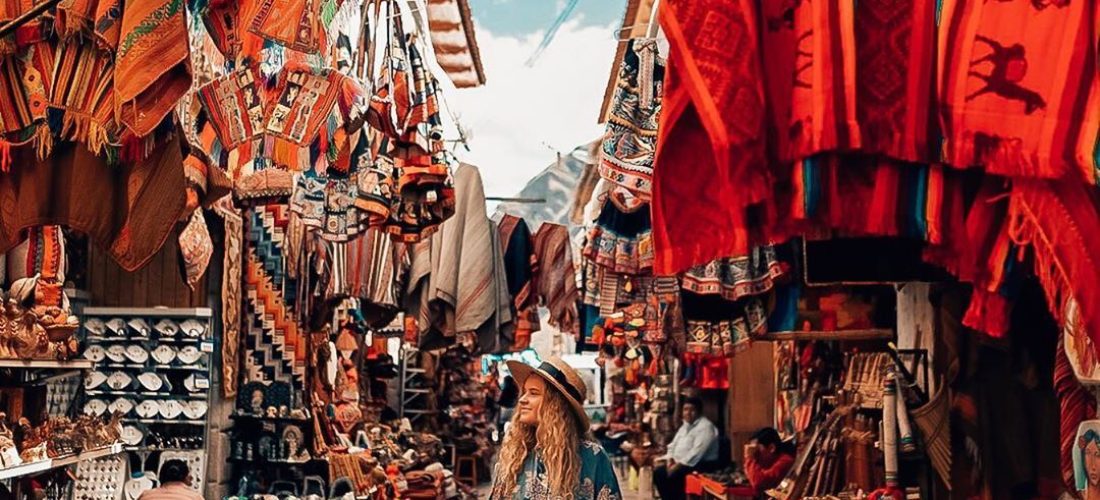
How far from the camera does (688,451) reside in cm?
1130

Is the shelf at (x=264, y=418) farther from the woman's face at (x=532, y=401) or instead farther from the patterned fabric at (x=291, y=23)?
the patterned fabric at (x=291, y=23)

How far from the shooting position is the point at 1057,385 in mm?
3859

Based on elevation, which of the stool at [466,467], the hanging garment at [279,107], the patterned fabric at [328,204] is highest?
the hanging garment at [279,107]

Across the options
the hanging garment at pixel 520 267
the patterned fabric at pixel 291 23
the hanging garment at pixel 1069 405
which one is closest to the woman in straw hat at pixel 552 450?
the patterned fabric at pixel 291 23

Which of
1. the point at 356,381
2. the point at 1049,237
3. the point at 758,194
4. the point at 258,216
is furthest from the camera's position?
the point at 356,381

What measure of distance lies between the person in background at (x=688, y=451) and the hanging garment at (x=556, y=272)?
1593mm

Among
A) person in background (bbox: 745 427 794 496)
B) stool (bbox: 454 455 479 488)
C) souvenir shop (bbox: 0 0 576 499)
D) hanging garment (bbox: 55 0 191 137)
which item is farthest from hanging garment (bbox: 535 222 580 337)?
hanging garment (bbox: 55 0 191 137)

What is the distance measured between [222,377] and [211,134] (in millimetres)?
1620

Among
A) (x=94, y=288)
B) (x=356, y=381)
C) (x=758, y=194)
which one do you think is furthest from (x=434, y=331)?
(x=758, y=194)

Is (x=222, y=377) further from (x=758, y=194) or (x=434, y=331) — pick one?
(x=758, y=194)

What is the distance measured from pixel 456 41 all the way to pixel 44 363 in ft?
15.0

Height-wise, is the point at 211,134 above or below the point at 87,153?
above

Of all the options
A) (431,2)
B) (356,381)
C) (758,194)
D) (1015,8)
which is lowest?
(356,381)

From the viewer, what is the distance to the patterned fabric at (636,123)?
15.6ft
